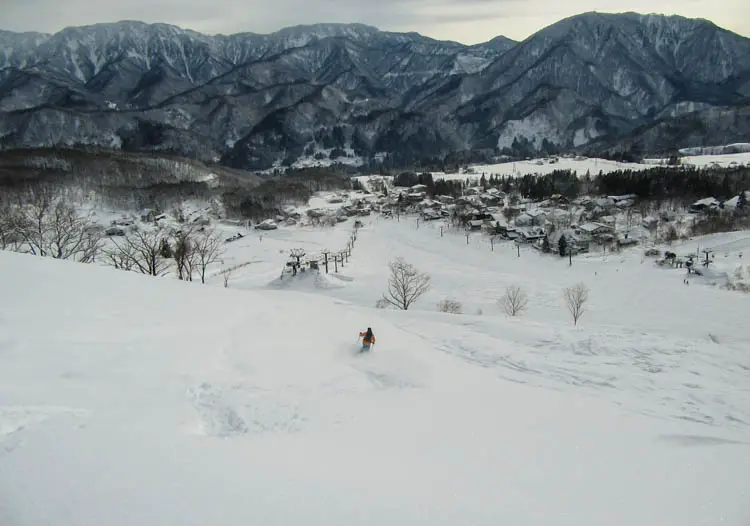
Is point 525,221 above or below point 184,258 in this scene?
above

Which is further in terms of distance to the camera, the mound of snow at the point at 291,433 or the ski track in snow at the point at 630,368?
the ski track in snow at the point at 630,368

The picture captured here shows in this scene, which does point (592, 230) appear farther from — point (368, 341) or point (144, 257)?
point (368, 341)

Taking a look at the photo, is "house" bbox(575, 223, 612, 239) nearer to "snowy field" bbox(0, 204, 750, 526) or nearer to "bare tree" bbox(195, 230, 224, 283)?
"bare tree" bbox(195, 230, 224, 283)

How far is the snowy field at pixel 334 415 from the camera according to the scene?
17.5 feet

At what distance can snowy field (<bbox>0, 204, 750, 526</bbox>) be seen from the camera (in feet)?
17.5

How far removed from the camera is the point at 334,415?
26.4ft

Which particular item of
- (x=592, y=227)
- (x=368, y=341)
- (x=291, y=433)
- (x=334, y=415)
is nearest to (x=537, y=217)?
(x=592, y=227)

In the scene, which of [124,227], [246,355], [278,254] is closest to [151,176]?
[124,227]

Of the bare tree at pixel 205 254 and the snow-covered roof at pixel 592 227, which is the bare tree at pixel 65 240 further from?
the snow-covered roof at pixel 592 227

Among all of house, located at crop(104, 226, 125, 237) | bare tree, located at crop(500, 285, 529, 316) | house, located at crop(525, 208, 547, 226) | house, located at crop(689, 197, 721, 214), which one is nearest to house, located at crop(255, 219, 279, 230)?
house, located at crop(104, 226, 125, 237)

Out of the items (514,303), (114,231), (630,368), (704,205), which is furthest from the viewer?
(114,231)

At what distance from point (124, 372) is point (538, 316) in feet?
90.5

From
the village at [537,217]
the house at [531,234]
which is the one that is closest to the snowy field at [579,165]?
the village at [537,217]

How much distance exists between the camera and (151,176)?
13112 cm
